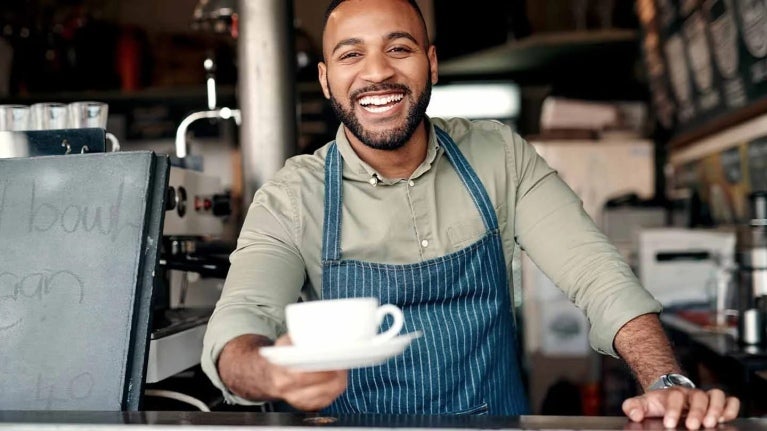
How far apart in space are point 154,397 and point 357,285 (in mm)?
775

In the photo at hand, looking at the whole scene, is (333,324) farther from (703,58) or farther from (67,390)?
(703,58)

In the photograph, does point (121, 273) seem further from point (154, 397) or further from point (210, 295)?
point (210, 295)

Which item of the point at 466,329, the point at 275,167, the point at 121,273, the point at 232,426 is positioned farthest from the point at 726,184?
the point at 232,426

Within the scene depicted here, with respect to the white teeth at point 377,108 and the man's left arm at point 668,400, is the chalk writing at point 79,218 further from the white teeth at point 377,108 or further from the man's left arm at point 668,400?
the man's left arm at point 668,400

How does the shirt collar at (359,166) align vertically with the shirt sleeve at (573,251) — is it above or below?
above

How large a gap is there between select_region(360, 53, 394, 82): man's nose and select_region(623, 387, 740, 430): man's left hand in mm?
796

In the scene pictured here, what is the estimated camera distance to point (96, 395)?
148cm

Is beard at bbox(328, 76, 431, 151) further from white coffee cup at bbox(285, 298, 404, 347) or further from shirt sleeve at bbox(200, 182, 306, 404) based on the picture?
white coffee cup at bbox(285, 298, 404, 347)

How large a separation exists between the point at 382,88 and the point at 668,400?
0.83 meters

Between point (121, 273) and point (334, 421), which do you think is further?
A: point (121, 273)

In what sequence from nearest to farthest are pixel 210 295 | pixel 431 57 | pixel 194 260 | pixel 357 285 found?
pixel 357 285 < pixel 431 57 < pixel 194 260 < pixel 210 295

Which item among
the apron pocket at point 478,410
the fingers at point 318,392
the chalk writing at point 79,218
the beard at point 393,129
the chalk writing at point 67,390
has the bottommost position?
the apron pocket at point 478,410

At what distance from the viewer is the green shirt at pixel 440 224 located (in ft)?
5.42

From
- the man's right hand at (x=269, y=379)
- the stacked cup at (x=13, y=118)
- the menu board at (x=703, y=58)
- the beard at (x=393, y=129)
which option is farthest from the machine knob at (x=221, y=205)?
the menu board at (x=703, y=58)
